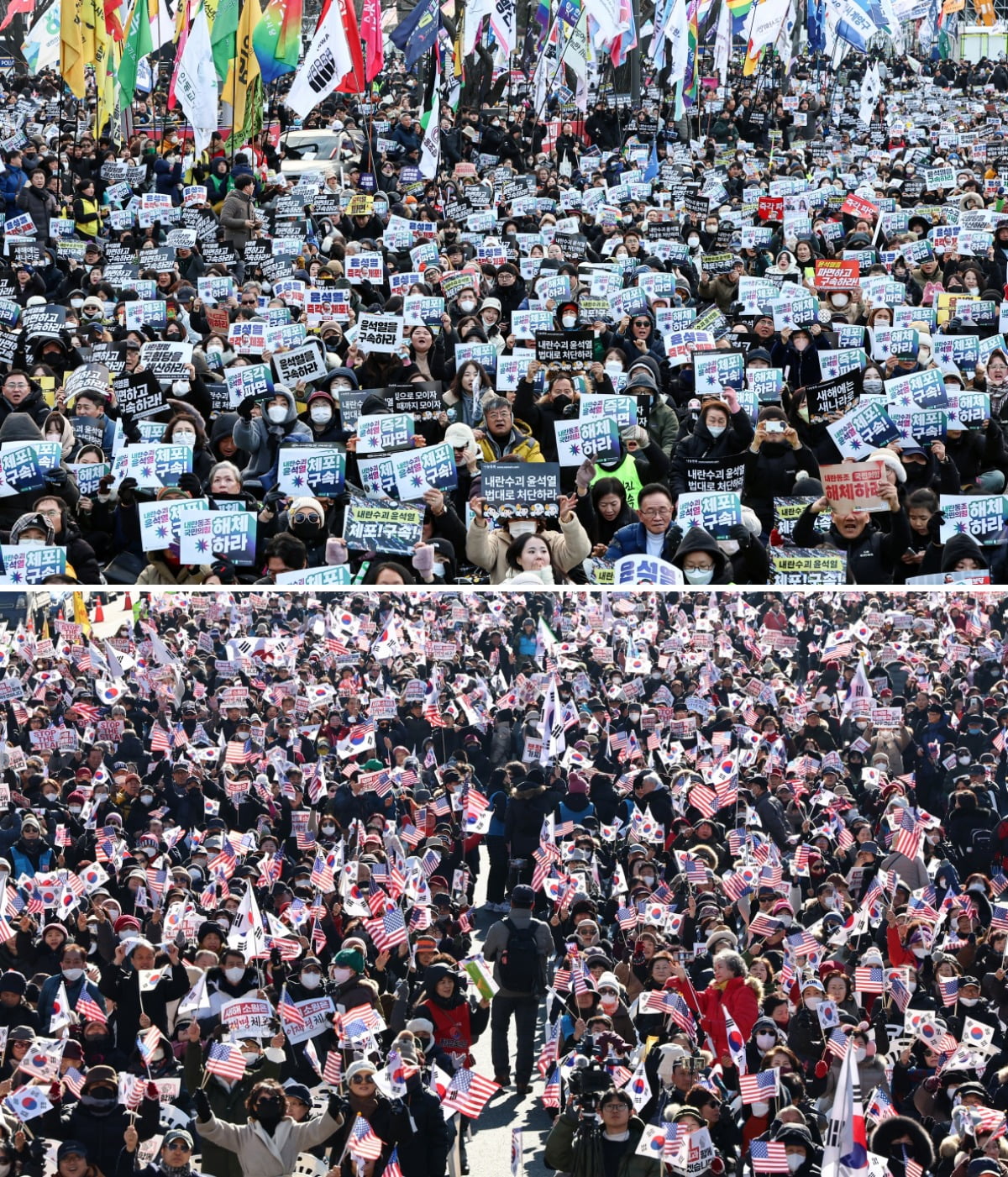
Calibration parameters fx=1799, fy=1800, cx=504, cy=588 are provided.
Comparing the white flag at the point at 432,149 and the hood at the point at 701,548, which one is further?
the white flag at the point at 432,149

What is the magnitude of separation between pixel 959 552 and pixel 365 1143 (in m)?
4.13

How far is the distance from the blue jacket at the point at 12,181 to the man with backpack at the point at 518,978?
55.9 feet

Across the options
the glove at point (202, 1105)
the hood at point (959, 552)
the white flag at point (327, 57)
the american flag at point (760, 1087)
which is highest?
the white flag at point (327, 57)

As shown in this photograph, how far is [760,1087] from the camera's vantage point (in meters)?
7.44

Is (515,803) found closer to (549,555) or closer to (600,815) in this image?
(600,815)

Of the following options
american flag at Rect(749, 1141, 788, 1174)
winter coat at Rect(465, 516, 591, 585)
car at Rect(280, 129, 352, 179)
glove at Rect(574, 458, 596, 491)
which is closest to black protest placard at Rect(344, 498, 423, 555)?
winter coat at Rect(465, 516, 591, 585)

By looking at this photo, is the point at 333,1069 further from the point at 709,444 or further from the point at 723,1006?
the point at 709,444

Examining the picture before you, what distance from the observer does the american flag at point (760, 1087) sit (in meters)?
7.43

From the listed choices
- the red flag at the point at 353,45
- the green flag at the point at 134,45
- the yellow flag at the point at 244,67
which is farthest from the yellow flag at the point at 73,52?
the red flag at the point at 353,45

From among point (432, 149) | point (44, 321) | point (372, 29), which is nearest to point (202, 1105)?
point (44, 321)

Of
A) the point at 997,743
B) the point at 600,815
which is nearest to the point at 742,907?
the point at 600,815

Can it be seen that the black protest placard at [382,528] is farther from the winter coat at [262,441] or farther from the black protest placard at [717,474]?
the winter coat at [262,441]

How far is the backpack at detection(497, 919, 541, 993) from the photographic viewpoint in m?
7.86

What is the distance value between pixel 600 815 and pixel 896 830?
1.37 metres
